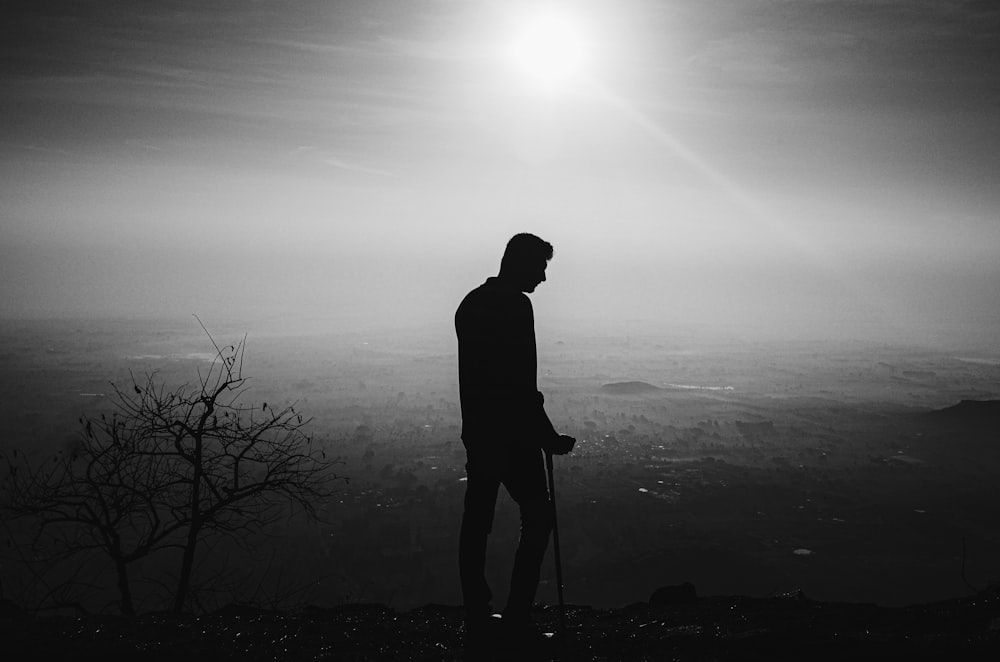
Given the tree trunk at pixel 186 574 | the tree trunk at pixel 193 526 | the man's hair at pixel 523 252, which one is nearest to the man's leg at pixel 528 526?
the man's hair at pixel 523 252

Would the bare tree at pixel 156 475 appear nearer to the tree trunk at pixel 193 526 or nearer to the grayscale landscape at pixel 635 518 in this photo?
the tree trunk at pixel 193 526

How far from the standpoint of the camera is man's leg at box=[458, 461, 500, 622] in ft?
15.1

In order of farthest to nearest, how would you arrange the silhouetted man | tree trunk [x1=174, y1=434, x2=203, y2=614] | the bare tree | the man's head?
the bare tree < tree trunk [x1=174, y1=434, x2=203, y2=614] < the man's head < the silhouetted man

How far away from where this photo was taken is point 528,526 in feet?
15.2

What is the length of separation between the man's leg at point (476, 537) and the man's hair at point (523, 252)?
5.06 feet

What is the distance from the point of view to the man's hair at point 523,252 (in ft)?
15.5

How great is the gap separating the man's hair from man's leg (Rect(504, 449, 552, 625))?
1417 millimetres

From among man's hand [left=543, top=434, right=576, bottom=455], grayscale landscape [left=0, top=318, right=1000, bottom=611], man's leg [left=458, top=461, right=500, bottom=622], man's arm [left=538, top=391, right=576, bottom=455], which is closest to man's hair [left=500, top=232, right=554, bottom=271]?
man's arm [left=538, top=391, right=576, bottom=455]

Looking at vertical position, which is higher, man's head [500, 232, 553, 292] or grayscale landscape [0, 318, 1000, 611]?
man's head [500, 232, 553, 292]

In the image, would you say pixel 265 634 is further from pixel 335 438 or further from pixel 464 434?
pixel 335 438

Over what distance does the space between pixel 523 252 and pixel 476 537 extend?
2.17m

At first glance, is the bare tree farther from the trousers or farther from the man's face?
the man's face

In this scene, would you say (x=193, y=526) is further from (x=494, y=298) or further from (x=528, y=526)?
(x=494, y=298)

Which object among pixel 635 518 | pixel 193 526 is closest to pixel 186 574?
pixel 193 526
